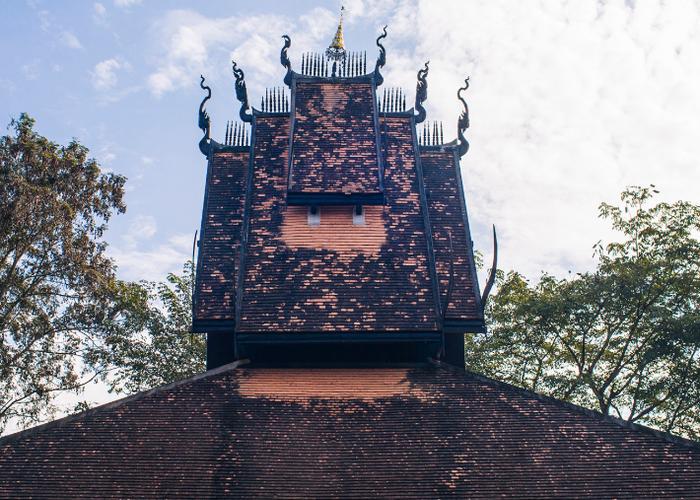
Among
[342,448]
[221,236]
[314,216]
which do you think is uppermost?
[314,216]

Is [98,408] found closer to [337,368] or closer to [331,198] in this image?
[337,368]

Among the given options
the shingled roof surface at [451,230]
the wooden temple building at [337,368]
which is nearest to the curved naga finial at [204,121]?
the wooden temple building at [337,368]

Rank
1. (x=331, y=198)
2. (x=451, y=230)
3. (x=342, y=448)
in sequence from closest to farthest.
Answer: (x=342, y=448)
(x=331, y=198)
(x=451, y=230)

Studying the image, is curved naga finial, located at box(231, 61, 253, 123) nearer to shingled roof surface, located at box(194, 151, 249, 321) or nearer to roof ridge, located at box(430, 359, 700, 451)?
shingled roof surface, located at box(194, 151, 249, 321)

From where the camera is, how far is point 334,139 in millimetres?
15742

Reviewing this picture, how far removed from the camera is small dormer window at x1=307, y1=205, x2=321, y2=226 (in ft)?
47.9

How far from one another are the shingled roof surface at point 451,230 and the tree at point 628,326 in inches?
204

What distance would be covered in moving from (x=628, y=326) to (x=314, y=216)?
31.3 ft

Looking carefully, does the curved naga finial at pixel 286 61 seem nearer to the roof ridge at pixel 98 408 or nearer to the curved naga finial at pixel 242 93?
the curved naga finial at pixel 242 93

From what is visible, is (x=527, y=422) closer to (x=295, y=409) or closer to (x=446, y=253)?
(x=295, y=409)

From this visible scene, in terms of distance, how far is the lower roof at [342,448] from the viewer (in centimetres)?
979

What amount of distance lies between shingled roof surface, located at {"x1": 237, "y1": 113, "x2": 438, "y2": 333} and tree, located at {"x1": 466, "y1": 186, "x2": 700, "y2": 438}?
6368mm

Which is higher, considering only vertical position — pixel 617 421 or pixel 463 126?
pixel 463 126

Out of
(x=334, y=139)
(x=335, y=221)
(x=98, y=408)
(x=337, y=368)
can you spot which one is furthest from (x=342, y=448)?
(x=334, y=139)
